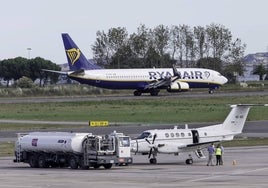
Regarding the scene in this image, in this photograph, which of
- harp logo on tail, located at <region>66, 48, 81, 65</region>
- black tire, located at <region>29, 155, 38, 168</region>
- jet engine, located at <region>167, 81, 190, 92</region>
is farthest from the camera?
jet engine, located at <region>167, 81, 190, 92</region>

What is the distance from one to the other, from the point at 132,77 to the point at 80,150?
84568 mm

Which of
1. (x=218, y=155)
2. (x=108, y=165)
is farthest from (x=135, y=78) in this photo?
(x=108, y=165)

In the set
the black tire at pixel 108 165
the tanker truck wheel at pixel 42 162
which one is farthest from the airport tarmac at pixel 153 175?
the tanker truck wheel at pixel 42 162

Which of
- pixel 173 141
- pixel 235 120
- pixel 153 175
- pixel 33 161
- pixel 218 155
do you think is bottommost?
pixel 153 175

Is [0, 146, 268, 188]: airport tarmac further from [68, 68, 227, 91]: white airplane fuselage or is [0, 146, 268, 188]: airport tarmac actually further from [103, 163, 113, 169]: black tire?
[68, 68, 227, 91]: white airplane fuselage

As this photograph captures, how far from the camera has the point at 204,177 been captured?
148 ft

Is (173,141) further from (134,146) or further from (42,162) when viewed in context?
(42,162)

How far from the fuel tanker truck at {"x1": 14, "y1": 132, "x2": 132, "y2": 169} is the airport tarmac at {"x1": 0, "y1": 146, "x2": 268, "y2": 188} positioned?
2.83 ft

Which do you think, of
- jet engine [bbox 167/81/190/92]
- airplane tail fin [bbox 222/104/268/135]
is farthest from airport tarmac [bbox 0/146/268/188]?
jet engine [bbox 167/81/190/92]

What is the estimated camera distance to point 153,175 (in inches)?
1852

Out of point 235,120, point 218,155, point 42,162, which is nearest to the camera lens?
point 218,155

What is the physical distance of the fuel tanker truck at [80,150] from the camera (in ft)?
173

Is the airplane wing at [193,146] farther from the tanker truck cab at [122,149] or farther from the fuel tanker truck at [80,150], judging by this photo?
the tanker truck cab at [122,149]

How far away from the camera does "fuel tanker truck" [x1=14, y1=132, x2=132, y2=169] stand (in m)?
52.7
